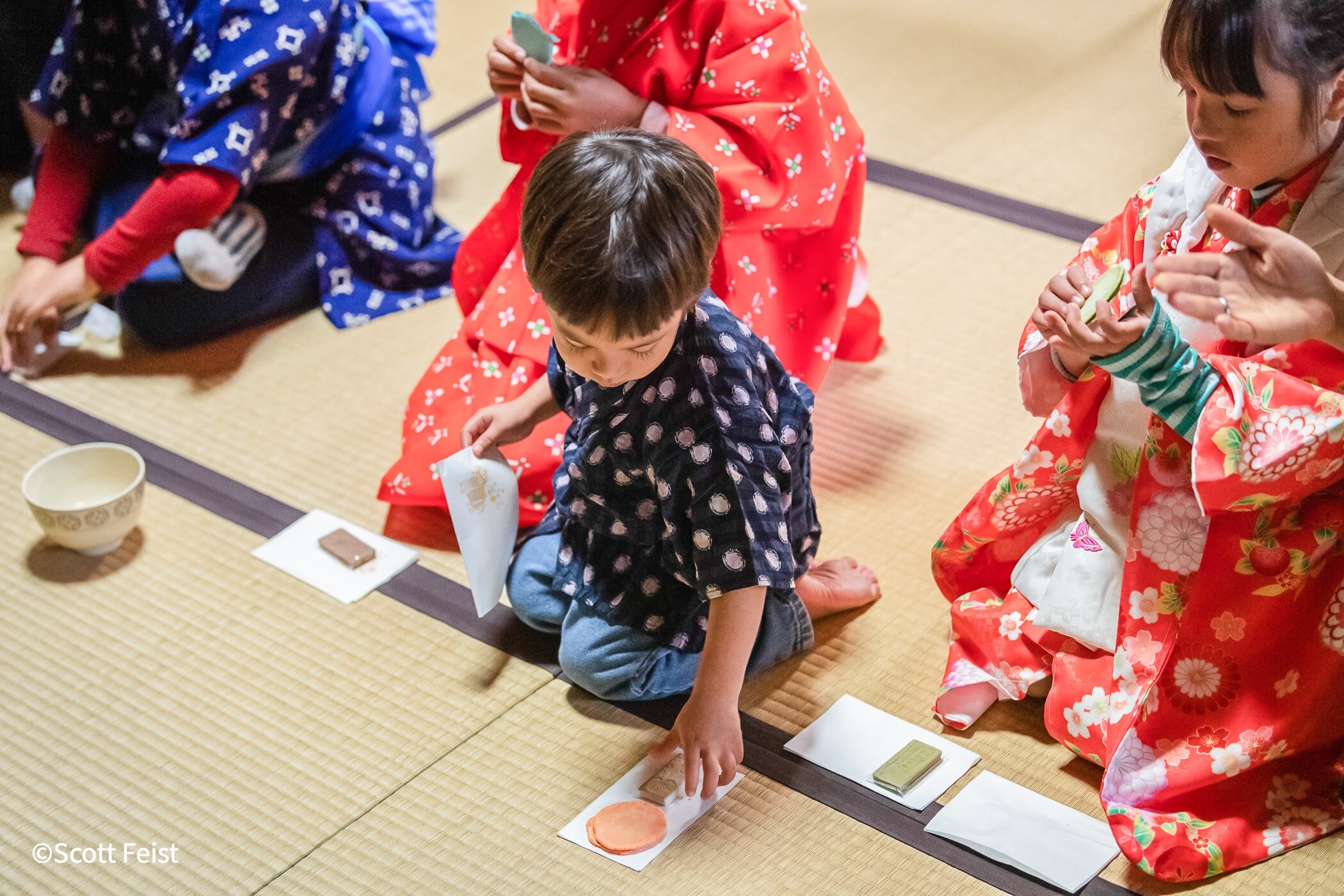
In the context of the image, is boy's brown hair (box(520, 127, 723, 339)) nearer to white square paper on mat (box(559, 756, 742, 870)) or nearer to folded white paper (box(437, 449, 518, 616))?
folded white paper (box(437, 449, 518, 616))

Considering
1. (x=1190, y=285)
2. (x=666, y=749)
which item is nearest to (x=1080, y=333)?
(x=1190, y=285)

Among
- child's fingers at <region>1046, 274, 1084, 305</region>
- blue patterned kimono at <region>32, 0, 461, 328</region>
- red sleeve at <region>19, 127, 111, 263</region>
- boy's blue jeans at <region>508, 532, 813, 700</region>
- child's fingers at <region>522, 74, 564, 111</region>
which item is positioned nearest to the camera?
child's fingers at <region>1046, 274, 1084, 305</region>

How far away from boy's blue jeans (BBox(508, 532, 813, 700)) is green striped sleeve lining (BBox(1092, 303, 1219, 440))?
0.54m

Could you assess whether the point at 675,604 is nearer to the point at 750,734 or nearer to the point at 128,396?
the point at 750,734

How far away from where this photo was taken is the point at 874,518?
1.93 m

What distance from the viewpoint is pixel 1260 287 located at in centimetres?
115

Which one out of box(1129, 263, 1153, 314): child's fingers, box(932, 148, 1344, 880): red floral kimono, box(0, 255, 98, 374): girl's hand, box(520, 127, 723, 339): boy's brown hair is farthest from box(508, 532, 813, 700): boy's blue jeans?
box(0, 255, 98, 374): girl's hand

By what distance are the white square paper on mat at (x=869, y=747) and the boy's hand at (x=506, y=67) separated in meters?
0.98

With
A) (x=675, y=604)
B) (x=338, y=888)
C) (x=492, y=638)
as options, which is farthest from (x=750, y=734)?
(x=338, y=888)

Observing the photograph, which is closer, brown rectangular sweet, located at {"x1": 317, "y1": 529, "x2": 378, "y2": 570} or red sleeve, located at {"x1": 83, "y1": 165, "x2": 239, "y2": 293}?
brown rectangular sweet, located at {"x1": 317, "y1": 529, "x2": 378, "y2": 570}

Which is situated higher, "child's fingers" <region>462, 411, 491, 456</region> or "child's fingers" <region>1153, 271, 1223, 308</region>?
"child's fingers" <region>1153, 271, 1223, 308</region>

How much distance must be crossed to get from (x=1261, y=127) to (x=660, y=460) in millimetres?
681

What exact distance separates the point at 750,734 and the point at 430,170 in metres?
1.42

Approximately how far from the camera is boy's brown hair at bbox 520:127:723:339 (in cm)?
126
